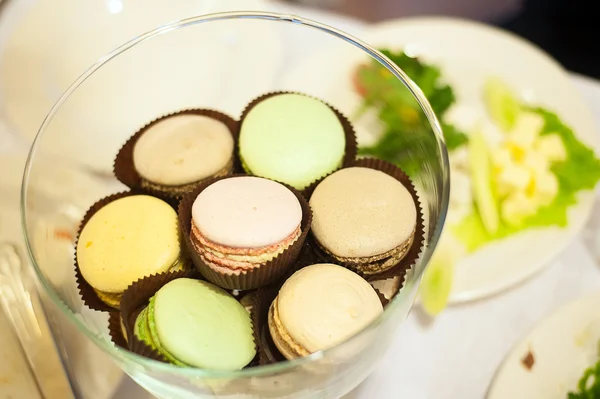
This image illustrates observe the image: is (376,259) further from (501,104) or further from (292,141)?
(501,104)

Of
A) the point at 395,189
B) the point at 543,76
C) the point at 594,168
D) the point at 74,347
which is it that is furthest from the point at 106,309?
the point at 543,76

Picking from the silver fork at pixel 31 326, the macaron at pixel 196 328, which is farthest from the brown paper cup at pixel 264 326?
the silver fork at pixel 31 326

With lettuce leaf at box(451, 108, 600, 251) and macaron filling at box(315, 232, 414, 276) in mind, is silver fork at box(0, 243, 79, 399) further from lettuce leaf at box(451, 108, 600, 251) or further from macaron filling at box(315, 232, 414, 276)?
lettuce leaf at box(451, 108, 600, 251)

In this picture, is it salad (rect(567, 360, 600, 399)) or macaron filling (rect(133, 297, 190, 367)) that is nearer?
macaron filling (rect(133, 297, 190, 367))

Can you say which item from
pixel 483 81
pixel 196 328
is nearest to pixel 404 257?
pixel 196 328

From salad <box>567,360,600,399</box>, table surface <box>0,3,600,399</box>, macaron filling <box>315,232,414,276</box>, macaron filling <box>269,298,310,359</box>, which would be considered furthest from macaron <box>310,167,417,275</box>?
salad <box>567,360,600,399</box>
